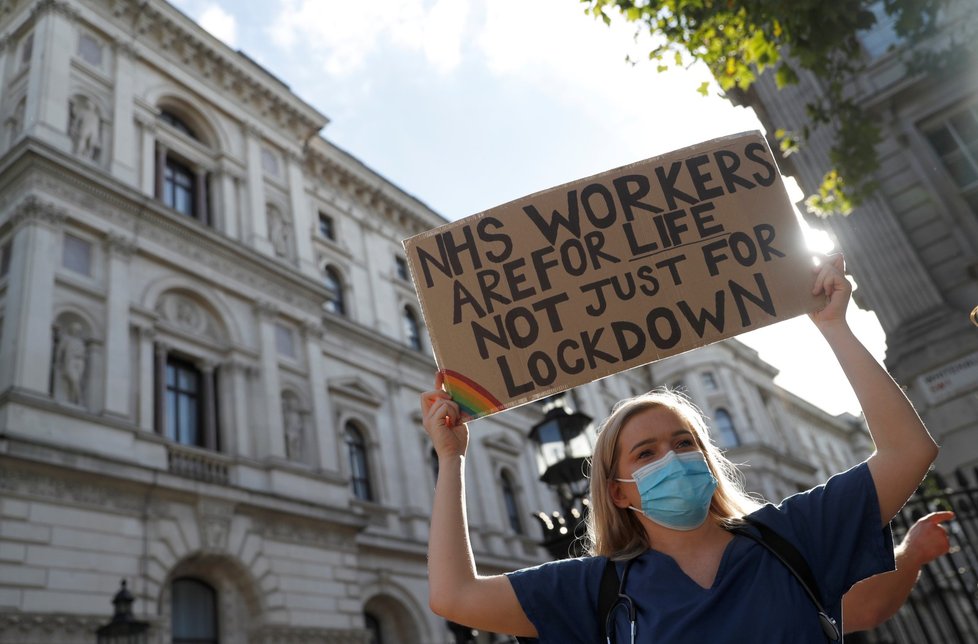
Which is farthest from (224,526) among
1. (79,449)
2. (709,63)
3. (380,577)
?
(709,63)

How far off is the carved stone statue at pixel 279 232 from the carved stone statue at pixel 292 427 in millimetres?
4197

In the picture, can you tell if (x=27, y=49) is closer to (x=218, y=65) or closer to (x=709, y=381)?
(x=218, y=65)

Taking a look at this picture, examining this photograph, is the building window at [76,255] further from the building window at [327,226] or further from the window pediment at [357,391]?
the building window at [327,226]

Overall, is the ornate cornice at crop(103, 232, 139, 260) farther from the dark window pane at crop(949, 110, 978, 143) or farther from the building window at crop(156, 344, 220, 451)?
the dark window pane at crop(949, 110, 978, 143)

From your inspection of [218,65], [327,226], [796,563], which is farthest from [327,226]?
[796,563]

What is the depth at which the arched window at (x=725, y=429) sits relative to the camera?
141 ft

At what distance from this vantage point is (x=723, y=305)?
2.88 meters

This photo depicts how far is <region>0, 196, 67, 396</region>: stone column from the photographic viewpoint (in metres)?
13.0

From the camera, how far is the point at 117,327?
584 inches

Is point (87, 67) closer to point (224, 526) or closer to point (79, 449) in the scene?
point (79, 449)

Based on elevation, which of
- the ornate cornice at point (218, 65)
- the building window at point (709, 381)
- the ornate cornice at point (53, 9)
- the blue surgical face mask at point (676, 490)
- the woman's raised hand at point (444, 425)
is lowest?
the blue surgical face mask at point (676, 490)

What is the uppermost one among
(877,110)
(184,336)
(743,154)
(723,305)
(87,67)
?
(87,67)

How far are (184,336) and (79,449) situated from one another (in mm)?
4258

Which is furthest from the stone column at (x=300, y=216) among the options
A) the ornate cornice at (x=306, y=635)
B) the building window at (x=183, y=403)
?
the ornate cornice at (x=306, y=635)
